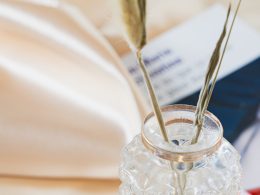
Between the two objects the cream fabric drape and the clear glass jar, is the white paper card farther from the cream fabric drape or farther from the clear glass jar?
the clear glass jar

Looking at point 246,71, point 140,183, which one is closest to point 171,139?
point 140,183

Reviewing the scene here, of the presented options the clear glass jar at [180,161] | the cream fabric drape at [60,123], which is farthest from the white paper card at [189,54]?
the clear glass jar at [180,161]

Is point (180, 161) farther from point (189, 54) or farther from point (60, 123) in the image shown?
point (189, 54)

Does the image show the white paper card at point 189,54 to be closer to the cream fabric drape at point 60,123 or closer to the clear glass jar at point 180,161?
the cream fabric drape at point 60,123

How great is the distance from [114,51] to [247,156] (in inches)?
6.5

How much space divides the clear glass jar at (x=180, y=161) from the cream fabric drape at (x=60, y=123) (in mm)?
93

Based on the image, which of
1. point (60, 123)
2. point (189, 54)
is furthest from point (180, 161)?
point (189, 54)

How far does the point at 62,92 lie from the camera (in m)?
0.44

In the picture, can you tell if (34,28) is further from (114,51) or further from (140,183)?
(140,183)

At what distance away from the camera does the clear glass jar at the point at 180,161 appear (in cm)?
27

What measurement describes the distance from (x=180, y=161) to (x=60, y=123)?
0.17 meters

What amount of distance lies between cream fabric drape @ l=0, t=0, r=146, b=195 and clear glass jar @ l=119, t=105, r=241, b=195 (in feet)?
0.31

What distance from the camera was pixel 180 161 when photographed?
0.27 m

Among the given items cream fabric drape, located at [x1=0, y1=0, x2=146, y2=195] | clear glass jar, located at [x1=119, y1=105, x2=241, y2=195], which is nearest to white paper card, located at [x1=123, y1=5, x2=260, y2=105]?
cream fabric drape, located at [x1=0, y1=0, x2=146, y2=195]
